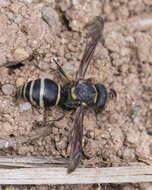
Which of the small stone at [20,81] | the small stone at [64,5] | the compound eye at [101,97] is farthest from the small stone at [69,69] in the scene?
the small stone at [64,5]

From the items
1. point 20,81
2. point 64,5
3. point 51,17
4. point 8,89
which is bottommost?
point 8,89

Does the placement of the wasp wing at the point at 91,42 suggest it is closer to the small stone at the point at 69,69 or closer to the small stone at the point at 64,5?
the small stone at the point at 69,69

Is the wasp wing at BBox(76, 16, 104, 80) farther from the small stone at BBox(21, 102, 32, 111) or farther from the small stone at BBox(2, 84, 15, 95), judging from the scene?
the small stone at BBox(2, 84, 15, 95)

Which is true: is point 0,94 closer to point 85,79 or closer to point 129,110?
point 85,79

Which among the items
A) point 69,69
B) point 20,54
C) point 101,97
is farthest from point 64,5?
point 101,97

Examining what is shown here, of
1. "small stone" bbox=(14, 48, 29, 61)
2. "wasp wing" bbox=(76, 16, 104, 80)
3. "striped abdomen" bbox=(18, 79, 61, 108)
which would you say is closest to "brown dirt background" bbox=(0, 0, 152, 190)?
"small stone" bbox=(14, 48, 29, 61)

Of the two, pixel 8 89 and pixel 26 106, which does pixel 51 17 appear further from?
pixel 26 106
